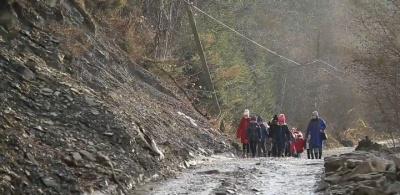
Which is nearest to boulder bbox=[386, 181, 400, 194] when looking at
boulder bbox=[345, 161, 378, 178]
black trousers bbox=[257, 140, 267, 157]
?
boulder bbox=[345, 161, 378, 178]

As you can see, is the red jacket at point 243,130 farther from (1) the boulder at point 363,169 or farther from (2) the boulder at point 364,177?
(2) the boulder at point 364,177

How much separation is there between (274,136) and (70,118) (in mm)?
9429

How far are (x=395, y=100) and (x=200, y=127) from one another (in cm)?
704

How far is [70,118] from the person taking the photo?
11000mm

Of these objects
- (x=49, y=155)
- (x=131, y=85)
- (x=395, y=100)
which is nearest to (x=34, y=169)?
(x=49, y=155)

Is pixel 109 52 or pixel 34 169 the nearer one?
pixel 34 169

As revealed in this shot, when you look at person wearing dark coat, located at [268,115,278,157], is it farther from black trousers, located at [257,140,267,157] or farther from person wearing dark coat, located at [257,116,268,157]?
black trousers, located at [257,140,267,157]

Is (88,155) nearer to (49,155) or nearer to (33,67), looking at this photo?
(49,155)

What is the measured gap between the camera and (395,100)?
17.7m

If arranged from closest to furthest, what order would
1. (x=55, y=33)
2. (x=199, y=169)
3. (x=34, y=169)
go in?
(x=34, y=169), (x=199, y=169), (x=55, y=33)

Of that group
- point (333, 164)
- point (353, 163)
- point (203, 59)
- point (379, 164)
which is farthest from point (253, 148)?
point (379, 164)

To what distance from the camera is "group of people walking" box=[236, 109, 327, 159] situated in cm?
1762

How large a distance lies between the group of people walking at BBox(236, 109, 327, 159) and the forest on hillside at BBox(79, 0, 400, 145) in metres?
2.37

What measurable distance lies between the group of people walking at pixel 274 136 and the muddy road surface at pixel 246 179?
2994 mm
